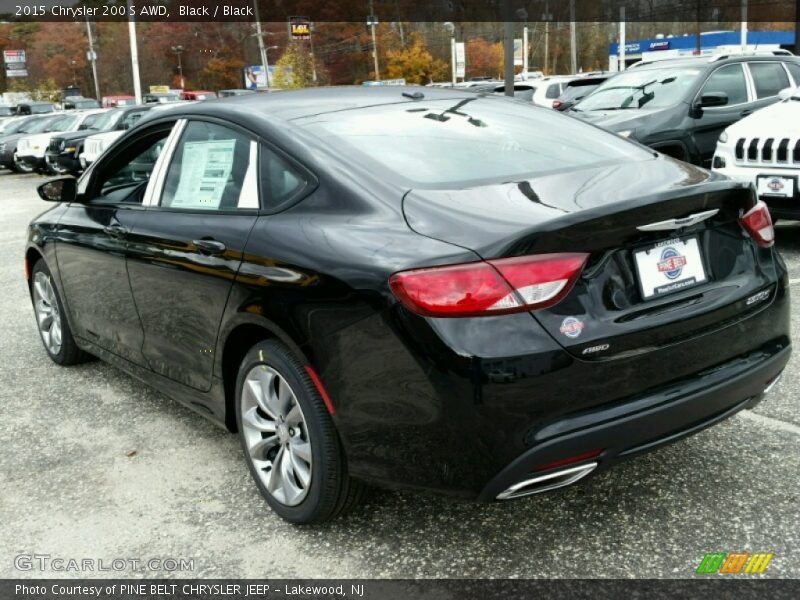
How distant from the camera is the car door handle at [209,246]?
3109 millimetres

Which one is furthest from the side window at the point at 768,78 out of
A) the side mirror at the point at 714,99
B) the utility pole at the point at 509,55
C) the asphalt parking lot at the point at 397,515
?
the asphalt parking lot at the point at 397,515

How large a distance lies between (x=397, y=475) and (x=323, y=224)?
0.85 m

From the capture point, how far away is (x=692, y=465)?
3.30 metres

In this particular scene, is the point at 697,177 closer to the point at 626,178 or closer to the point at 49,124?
the point at 626,178

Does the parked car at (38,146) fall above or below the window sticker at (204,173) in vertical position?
below

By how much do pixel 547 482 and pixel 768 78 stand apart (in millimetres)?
9154

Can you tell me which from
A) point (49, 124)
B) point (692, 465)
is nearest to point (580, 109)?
point (692, 465)

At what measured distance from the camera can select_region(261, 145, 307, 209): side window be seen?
2963 mm

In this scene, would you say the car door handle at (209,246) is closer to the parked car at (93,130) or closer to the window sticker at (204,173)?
the window sticker at (204,173)

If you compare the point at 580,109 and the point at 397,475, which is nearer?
the point at 397,475

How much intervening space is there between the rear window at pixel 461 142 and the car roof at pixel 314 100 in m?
0.08

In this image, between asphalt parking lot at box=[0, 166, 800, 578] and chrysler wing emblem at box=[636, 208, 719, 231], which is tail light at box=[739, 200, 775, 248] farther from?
asphalt parking lot at box=[0, 166, 800, 578]

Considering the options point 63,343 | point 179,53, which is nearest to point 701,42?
point 179,53

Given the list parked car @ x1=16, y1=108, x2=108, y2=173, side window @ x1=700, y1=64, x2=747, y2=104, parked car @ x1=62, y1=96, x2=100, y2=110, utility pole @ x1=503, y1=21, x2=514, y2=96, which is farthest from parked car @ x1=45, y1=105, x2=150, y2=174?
parked car @ x1=62, y1=96, x2=100, y2=110
